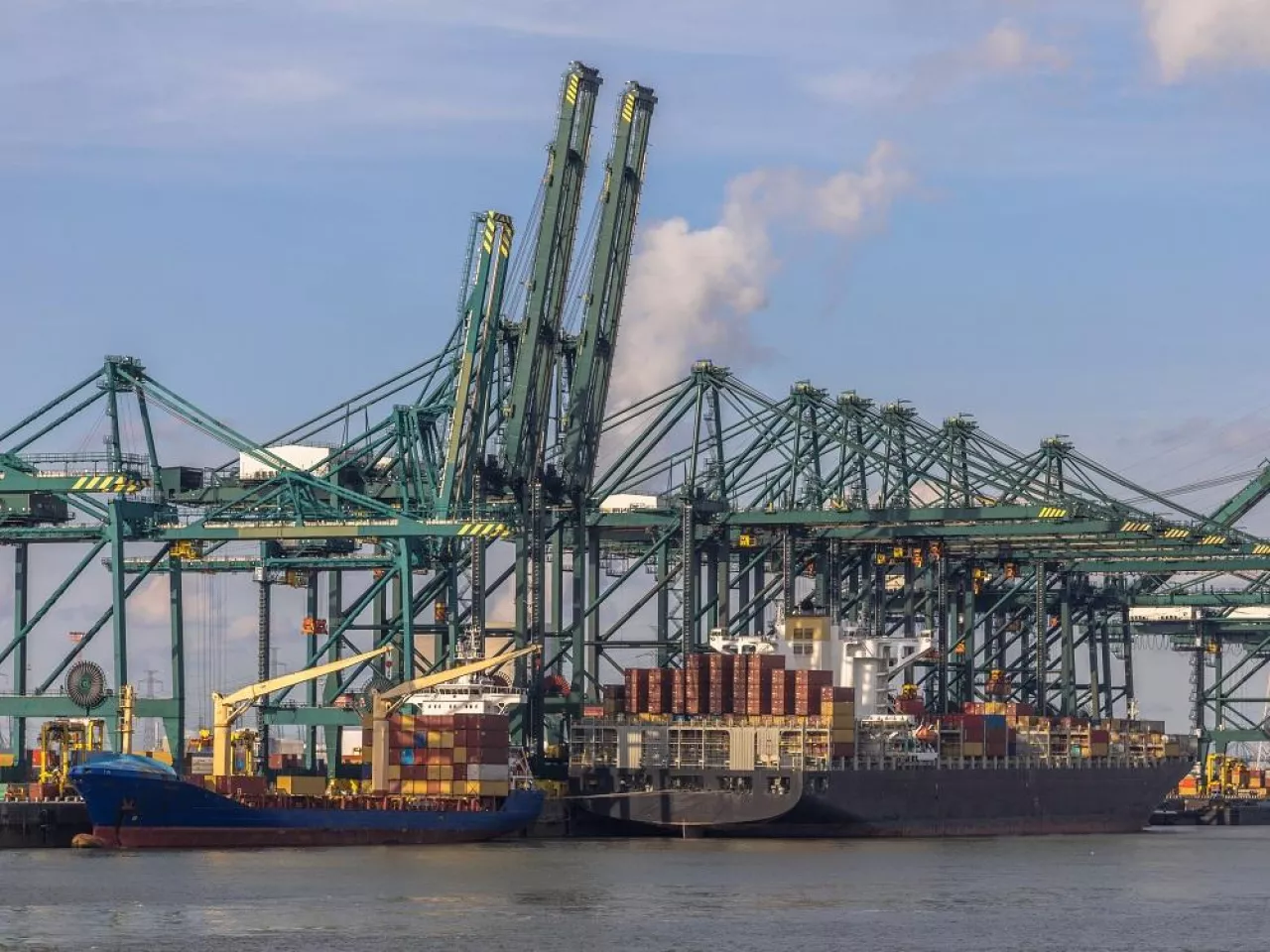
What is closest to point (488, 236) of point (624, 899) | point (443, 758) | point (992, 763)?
point (443, 758)

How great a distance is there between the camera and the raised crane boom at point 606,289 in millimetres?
94625

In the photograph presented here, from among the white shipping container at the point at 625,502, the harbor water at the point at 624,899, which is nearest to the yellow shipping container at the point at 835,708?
the harbor water at the point at 624,899

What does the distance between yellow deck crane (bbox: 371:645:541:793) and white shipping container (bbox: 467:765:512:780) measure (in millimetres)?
2741

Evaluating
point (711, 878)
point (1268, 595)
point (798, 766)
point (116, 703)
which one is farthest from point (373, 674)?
point (1268, 595)

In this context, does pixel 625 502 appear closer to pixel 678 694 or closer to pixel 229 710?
pixel 678 694

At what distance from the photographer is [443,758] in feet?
261

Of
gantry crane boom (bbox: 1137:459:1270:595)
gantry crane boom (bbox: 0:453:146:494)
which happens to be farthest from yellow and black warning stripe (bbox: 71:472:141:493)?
gantry crane boom (bbox: 1137:459:1270:595)

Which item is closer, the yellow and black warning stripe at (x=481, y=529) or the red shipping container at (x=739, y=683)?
the yellow and black warning stripe at (x=481, y=529)

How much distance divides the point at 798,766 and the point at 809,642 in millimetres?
9513

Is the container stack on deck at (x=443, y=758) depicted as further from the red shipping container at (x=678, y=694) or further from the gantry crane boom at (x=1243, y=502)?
the gantry crane boom at (x=1243, y=502)

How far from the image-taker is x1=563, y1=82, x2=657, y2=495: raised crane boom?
310 feet

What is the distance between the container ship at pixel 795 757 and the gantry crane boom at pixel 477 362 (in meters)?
9.79

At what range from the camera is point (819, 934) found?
178 feet

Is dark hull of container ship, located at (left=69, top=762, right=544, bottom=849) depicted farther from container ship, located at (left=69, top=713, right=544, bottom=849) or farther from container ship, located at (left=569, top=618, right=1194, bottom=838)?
container ship, located at (left=569, top=618, right=1194, bottom=838)
